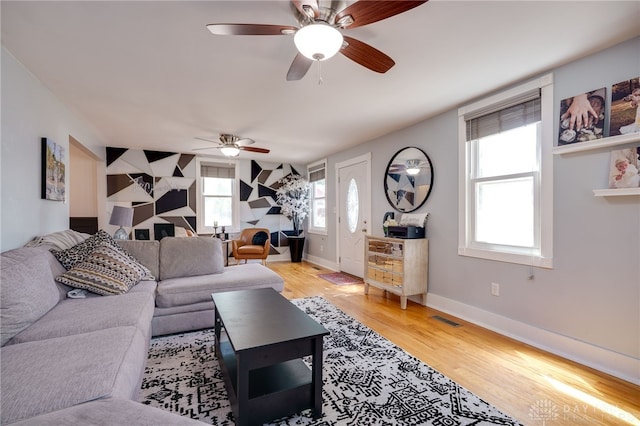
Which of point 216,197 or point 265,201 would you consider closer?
point 216,197

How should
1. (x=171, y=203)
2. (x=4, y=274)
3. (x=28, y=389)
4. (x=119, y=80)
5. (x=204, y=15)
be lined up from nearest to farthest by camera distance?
1. (x=28, y=389)
2. (x=4, y=274)
3. (x=204, y=15)
4. (x=119, y=80)
5. (x=171, y=203)

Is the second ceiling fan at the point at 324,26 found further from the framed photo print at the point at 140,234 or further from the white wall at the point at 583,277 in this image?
the framed photo print at the point at 140,234

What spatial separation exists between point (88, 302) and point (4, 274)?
0.56 metres

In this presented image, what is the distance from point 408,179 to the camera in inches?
152

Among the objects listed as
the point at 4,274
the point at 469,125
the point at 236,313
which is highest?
the point at 469,125

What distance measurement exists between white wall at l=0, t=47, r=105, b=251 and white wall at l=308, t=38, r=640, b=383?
13.4 feet

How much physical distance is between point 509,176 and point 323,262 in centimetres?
402

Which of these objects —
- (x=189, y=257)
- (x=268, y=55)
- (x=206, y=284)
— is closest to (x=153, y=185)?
(x=189, y=257)

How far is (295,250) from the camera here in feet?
21.3

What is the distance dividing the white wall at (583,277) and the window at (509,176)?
9cm

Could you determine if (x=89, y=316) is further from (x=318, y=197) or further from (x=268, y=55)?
(x=318, y=197)

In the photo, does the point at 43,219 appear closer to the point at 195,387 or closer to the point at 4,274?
the point at 4,274

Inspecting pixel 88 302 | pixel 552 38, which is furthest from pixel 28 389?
pixel 552 38

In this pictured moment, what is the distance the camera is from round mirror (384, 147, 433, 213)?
3.59 meters
